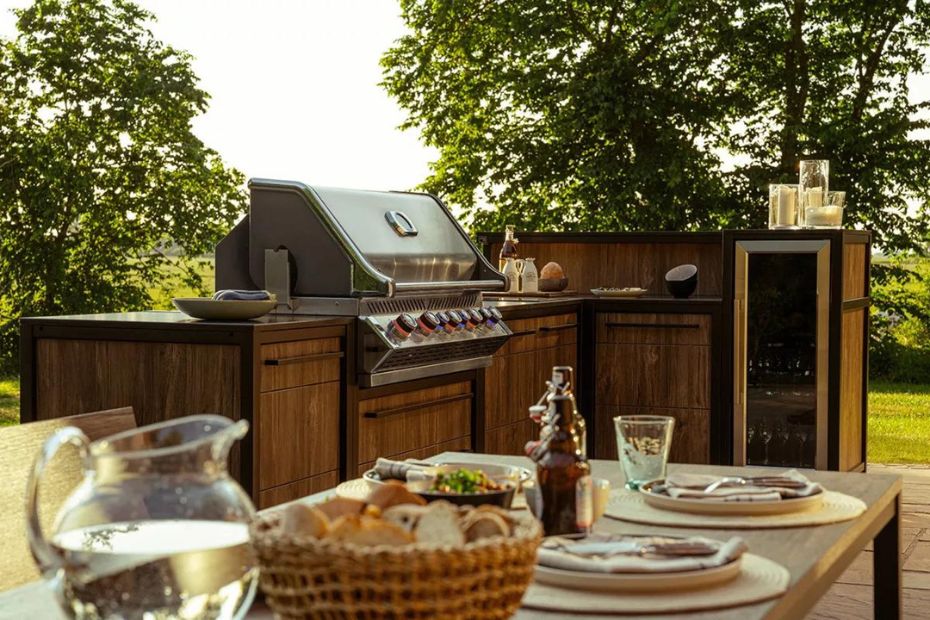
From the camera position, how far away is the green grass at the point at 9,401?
912 cm

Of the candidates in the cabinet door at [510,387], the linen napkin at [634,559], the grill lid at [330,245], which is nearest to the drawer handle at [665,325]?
the cabinet door at [510,387]

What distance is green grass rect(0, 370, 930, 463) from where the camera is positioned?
7574 mm

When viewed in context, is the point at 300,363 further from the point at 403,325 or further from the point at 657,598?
the point at 657,598

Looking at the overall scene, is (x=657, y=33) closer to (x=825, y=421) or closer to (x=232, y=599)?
(x=825, y=421)

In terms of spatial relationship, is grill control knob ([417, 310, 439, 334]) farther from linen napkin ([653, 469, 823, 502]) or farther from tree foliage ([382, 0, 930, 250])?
tree foliage ([382, 0, 930, 250])

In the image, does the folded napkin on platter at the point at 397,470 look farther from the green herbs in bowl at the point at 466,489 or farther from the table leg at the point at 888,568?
the table leg at the point at 888,568

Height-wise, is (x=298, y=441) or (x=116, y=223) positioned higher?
(x=116, y=223)

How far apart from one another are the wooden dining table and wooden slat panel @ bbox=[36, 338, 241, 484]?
58.2 inches

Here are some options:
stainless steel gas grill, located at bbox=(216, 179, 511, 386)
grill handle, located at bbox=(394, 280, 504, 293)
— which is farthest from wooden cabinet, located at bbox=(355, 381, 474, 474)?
grill handle, located at bbox=(394, 280, 504, 293)

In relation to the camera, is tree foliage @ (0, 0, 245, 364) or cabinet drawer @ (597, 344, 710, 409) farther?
tree foliage @ (0, 0, 245, 364)

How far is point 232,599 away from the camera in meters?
1.02

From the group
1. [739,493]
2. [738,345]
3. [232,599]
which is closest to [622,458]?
[739,493]

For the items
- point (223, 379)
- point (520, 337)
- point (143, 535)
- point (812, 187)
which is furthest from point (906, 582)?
point (143, 535)

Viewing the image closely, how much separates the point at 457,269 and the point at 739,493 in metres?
3.22
